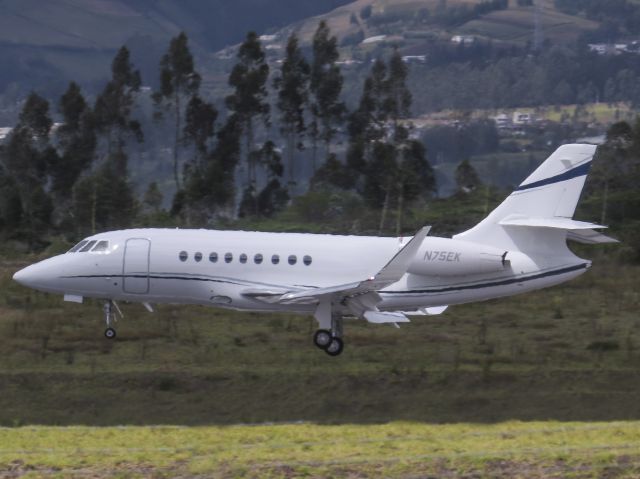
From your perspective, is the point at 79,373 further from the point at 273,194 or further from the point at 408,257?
the point at 273,194

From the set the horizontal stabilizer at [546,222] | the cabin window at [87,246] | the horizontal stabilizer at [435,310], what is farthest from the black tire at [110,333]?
the horizontal stabilizer at [546,222]

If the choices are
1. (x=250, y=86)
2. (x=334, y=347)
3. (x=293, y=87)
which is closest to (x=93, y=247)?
(x=334, y=347)

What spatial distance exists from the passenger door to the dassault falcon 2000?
2 cm

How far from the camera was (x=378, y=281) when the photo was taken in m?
28.0

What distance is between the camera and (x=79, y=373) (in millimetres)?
27172

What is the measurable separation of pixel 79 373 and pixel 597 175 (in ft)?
150

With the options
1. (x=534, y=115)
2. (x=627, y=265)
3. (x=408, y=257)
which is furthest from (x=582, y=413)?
(x=534, y=115)

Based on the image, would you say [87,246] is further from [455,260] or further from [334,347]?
[455,260]

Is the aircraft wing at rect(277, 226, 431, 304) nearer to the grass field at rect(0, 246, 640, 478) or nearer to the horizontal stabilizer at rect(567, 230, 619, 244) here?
the grass field at rect(0, 246, 640, 478)

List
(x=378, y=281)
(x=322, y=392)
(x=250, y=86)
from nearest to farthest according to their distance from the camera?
(x=322, y=392) < (x=378, y=281) < (x=250, y=86)

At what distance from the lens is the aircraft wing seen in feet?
89.8

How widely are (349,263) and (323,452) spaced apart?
41.0ft

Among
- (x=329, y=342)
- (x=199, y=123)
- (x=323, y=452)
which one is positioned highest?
(x=199, y=123)

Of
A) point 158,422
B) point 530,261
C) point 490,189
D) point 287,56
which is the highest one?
point 287,56
